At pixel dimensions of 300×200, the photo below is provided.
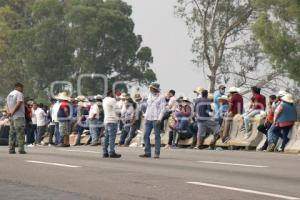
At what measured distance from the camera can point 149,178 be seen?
44.3 ft

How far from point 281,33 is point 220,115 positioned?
1913 centimetres

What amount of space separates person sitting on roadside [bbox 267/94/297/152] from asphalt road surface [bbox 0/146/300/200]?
321 centimetres

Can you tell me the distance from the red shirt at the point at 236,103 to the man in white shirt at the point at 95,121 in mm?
5904

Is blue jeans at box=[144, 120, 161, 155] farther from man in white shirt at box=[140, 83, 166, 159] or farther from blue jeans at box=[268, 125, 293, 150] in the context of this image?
blue jeans at box=[268, 125, 293, 150]

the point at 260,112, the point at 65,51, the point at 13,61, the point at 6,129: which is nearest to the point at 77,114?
the point at 6,129

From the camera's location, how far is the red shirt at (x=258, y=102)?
23562 mm

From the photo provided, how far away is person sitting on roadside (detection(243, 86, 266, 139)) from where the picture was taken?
23.5m

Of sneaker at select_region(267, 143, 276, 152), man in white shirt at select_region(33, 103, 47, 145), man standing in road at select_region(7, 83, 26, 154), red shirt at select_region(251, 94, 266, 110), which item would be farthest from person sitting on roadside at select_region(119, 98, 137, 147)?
man standing in road at select_region(7, 83, 26, 154)

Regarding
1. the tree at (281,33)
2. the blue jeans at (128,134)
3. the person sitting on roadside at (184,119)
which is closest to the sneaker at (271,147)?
the person sitting on roadside at (184,119)

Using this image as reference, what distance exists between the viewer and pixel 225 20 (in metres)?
52.9

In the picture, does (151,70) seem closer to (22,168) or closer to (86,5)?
(86,5)

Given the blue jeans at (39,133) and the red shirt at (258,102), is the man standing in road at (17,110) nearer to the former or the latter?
the red shirt at (258,102)

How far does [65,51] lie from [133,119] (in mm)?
41252

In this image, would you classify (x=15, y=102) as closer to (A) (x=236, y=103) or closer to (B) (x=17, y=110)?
(B) (x=17, y=110)
